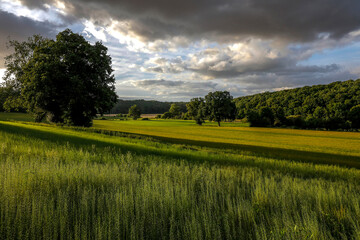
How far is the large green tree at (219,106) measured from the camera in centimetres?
8169

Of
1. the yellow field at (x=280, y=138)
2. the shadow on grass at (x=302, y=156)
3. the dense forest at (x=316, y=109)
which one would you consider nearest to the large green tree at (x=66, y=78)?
the shadow on grass at (x=302, y=156)

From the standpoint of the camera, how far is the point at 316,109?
3738 inches

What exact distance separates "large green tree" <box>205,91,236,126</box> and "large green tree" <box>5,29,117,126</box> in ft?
191

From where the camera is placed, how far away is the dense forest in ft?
233

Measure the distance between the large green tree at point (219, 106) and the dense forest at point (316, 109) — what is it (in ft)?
38.4

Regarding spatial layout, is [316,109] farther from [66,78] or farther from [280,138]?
[66,78]

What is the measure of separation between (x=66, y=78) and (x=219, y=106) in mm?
66248

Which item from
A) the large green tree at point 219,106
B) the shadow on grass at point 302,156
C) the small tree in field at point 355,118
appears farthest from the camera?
the large green tree at point 219,106

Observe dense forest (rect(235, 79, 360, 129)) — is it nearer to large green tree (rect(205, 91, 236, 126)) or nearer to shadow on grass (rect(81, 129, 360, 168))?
large green tree (rect(205, 91, 236, 126))

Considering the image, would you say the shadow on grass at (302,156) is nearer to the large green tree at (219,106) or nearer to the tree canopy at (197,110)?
the large green tree at (219,106)

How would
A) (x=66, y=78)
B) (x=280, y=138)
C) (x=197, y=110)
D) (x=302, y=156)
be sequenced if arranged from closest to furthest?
(x=302, y=156) < (x=66, y=78) < (x=280, y=138) < (x=197, y=110)

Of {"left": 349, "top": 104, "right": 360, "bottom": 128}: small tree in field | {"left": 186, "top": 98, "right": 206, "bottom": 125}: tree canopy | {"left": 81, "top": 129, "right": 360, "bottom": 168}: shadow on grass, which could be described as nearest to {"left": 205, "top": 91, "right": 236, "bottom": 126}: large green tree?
{"left": 186, "top": 98, "right": 206, "bottom": 125}: tree canopy

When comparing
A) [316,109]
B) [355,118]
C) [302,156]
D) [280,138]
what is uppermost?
[316,109]

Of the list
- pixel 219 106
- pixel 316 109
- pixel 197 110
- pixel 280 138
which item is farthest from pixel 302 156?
pixel 316 109
